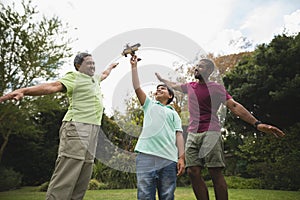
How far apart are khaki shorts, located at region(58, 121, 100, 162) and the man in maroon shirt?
96 cm

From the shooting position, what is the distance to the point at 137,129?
21.7 feet

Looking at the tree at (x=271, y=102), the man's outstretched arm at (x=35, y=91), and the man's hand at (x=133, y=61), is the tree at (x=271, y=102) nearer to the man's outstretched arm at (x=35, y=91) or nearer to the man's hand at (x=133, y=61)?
Answer: the man's hand at (x=133, y=61)

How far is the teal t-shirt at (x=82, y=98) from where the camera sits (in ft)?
8.74

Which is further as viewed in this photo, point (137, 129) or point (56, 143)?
point (56, 143)

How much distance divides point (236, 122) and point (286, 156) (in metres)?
2.31

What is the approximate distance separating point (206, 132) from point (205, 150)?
0.55 feet

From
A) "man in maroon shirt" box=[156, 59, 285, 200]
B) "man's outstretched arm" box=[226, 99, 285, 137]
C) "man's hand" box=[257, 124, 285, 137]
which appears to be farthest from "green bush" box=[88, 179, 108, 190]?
"man's hand" box=[257, 124, 285, 137]

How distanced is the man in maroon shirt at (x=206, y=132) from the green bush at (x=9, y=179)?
24.2 feet

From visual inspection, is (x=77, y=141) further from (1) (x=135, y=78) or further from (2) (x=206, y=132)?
(2) (x=206, y=132)

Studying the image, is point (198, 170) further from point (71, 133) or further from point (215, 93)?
point (71, 133)

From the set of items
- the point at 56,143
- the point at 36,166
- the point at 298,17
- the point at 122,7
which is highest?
the point at 298,17

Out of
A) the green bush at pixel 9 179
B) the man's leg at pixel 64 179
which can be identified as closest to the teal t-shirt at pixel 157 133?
the man's leg at pixel 64 179

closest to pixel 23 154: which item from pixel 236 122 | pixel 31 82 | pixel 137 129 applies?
pixel 31 82

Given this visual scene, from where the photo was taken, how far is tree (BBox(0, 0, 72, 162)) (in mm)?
9828
